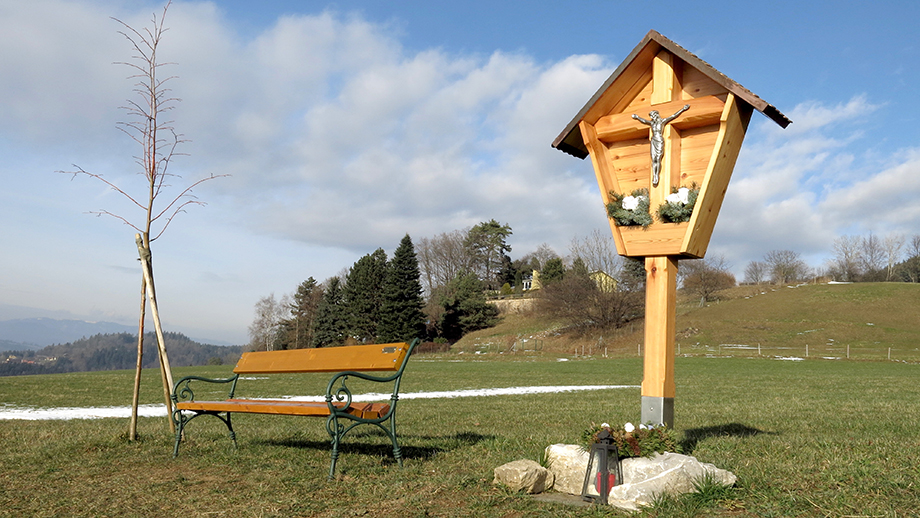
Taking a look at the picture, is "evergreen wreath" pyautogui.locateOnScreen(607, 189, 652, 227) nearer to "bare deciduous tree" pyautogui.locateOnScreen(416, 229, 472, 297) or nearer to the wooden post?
the wooden post

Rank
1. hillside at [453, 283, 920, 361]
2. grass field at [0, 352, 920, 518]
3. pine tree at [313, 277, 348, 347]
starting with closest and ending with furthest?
grass field at [0, 352, 920, 518] → hillside at [453, 283, 920, 361] → pine tree at [313, 277, 348, 347]

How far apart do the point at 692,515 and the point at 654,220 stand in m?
2.66

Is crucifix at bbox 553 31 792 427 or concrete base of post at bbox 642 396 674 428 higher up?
crucifix at bbox 553 31 792 427

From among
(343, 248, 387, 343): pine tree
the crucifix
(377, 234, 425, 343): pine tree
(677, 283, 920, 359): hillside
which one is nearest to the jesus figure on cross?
the crucifix

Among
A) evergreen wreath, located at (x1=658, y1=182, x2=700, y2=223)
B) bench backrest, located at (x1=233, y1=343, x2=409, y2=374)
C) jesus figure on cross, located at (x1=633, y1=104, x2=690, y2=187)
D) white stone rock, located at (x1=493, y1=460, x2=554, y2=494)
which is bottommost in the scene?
white stone rock, located at (x1=493, y1=460, x2=554, y2=494)

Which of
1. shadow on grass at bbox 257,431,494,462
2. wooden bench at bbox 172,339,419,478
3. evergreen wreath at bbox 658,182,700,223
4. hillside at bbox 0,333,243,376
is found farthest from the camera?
hillside at bbox 0,333,243,376

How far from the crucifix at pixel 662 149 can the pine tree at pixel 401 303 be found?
47518mm

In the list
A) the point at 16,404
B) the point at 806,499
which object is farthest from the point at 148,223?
the point at 16,404

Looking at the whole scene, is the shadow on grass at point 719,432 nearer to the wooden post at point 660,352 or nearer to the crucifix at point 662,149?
the wooden post at point 660,352

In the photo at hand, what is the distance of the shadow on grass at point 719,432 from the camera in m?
6.57

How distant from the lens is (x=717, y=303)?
2382 inches

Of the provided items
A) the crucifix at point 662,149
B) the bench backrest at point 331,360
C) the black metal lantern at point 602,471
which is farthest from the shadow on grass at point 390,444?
the crucifix at point 662,149

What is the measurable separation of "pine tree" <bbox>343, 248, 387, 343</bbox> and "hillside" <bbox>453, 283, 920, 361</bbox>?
9.29 metres

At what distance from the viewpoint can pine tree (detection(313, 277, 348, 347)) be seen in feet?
193
